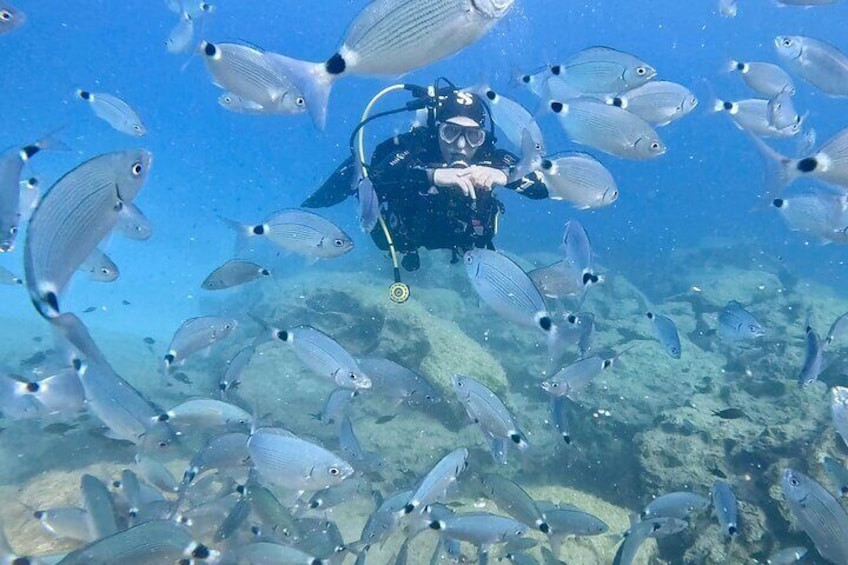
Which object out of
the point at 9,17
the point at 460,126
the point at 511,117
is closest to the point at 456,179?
the point at 511,117

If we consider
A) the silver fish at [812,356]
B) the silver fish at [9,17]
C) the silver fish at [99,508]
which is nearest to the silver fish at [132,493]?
the silver fish at [99,508]

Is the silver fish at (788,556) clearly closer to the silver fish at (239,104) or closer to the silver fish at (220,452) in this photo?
the silver fish at (220,452)

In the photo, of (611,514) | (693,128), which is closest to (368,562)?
(611,514)

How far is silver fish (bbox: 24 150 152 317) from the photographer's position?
1.73 metres

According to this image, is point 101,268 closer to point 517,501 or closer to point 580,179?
point 517,501

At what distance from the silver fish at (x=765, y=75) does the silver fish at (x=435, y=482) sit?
5135 mm

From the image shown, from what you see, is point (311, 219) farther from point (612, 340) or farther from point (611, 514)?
point (612, 340)

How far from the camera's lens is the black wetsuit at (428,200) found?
4988 mm

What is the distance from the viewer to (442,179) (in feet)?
15.6

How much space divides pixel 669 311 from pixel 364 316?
9.01 meters

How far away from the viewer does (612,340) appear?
10.5 meters

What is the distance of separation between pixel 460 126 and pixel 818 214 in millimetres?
3692

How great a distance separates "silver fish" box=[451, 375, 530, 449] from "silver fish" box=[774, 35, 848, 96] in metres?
4.28

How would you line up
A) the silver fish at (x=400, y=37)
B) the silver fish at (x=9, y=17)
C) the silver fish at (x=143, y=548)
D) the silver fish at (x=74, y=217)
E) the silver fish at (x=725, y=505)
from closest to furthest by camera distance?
the silver fish at (x=74, y=217) < the silver fish at (x=400, y=37) < the silver fish at (x=143, y=548) < the silver fish at (x=9, y=17) < the silver fish at (x=725, y=505)
